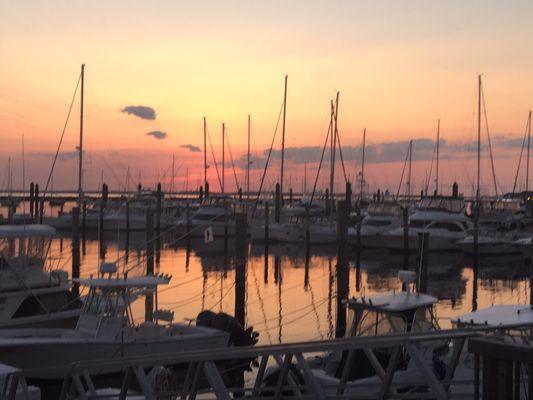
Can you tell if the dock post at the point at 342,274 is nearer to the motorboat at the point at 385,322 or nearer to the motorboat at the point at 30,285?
the motorboat at the point at 385,322

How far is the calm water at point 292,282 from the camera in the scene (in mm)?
28328

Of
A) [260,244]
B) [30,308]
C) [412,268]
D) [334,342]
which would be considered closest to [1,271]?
[30,308]

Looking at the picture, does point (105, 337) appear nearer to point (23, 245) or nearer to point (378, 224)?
point (23, 245)

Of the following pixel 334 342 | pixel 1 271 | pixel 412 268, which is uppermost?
pixel 334 342

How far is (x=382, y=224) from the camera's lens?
190 feet

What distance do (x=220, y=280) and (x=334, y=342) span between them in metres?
33.1

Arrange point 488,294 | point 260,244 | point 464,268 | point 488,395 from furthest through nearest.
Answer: point 260,244 → point 464,268 → point 488,294 → point 488,395

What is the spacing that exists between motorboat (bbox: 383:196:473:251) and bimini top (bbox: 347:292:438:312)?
36158 millimetres

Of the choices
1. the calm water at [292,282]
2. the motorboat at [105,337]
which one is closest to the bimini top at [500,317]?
the calm water at [292,282]

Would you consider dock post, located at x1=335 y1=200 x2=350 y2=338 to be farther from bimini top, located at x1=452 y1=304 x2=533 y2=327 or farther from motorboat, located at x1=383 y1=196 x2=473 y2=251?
motorboat, located at x1=383 y1=196 x2=473 y2=251

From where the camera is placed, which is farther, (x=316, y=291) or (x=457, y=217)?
(x=457, y=217)

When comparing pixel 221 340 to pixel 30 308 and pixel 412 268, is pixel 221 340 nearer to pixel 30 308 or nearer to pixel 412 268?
pixel 30 308

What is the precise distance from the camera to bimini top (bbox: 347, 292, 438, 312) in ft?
50.6

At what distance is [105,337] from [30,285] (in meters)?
5.61
